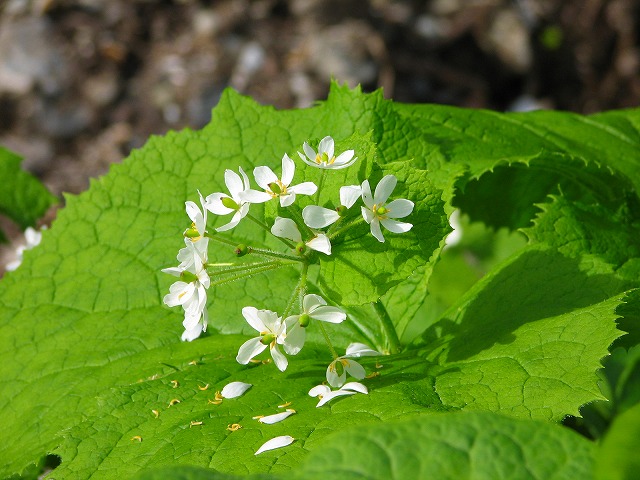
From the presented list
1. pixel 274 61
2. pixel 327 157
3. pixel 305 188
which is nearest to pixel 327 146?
pixel 327 157

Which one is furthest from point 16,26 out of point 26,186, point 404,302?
point 404,302

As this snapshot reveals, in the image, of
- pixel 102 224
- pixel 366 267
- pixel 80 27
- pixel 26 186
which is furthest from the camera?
pixel 80 27

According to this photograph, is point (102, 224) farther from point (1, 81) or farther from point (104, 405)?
point (1, 81)

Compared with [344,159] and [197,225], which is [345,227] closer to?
[344,159]

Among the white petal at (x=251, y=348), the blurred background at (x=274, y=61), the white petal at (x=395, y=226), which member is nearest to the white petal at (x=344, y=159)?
the white petal at (x=395, y=226)

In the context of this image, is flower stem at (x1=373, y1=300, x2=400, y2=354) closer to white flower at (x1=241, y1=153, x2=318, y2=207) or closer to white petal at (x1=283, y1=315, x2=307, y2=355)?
white petal at (x1=283, y1=315, x2=307, y2=355)
